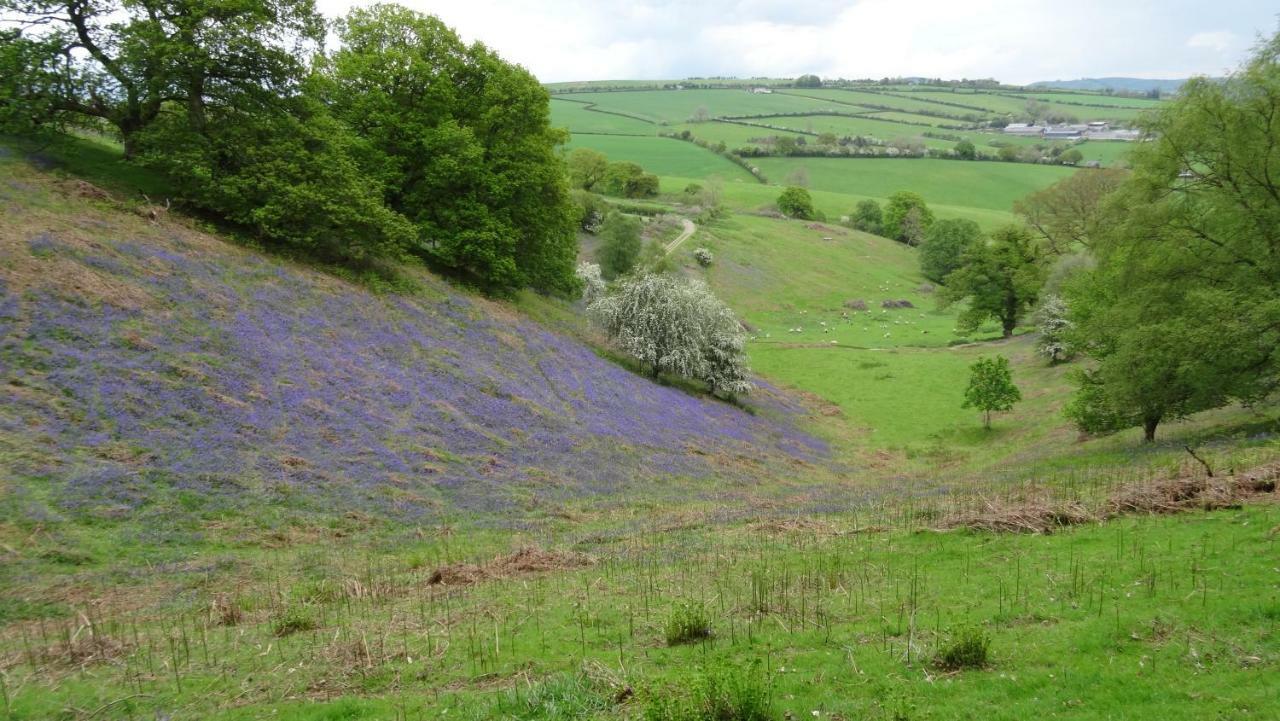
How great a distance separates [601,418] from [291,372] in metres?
14.3

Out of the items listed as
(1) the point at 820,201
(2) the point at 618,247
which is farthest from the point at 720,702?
(1) the point at 820,201

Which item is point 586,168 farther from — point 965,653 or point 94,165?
point 965,653

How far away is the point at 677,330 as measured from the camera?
44.3m

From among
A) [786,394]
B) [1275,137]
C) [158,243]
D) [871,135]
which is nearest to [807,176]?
[871,135]

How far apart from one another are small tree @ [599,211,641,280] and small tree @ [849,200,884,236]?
218ft

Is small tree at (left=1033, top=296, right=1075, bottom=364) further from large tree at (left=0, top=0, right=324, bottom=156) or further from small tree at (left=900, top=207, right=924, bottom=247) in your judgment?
small tree at (left=900, top=207, right=924, bottom=247)

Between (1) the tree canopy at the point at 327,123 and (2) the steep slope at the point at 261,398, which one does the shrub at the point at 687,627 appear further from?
(1) the tree canopy at the point at 327,123

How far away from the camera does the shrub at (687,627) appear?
11.8 meters

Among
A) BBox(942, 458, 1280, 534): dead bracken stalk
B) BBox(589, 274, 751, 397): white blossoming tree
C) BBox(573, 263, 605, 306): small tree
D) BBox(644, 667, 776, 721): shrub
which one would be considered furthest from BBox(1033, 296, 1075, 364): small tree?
BBox(644, 667, 776, 721): shrub

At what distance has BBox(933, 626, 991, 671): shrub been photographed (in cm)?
1003

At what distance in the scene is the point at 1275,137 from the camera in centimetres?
2631

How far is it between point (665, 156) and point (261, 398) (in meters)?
136

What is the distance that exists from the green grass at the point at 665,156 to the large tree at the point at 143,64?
109 metres

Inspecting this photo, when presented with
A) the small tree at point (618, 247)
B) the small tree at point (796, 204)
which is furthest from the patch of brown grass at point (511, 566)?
the small tree at point (796, 204)
